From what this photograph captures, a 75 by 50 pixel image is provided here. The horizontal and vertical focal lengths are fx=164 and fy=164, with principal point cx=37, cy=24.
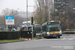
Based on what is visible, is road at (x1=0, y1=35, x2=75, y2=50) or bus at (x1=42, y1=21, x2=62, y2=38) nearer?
road at (x1=0, y1=35, x2=75, y2=50)

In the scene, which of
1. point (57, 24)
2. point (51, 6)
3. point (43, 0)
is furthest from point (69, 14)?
point (57, 24)

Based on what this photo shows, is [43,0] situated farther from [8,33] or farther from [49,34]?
[8,33]

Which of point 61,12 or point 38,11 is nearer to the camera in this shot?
point 38,11

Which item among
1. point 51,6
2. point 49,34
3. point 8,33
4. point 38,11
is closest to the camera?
point 8,33

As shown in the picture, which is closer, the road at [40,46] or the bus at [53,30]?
the road at [40,46]

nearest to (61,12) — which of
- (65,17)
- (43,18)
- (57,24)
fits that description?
(65,17)

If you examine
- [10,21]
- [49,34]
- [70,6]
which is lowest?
[49,34]

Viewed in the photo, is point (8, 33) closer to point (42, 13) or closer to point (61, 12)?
point (42, 13)

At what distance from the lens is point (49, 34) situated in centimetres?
2675

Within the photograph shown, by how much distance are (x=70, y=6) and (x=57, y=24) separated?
27425 millimetres

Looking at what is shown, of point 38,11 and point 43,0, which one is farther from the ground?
point 43,0

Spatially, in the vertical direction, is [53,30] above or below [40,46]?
above

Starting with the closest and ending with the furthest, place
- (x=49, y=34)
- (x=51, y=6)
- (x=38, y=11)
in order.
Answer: (x=49, y=34) → (x=38, y=11) → (x=51, y=6)

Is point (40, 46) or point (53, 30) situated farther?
point (53, 30)
